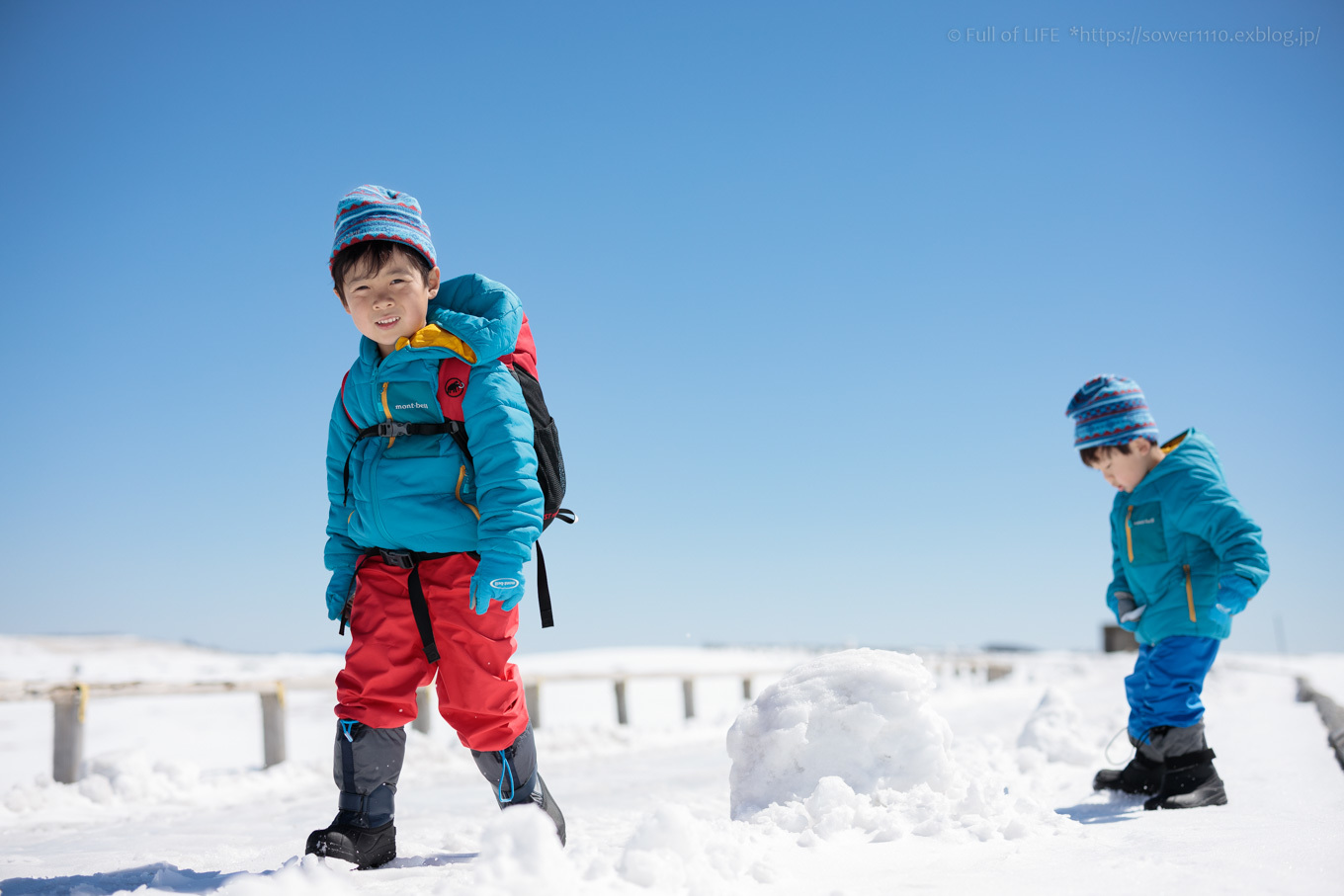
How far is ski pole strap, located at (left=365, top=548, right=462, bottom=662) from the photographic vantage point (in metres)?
2.56

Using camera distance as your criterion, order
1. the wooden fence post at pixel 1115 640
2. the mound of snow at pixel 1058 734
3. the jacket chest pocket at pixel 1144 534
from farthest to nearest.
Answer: the wooden fence post at pixel 1115 640 < the mound of snow at pixel 1058 734 < the jacket chest pocket at pixel 1144 534

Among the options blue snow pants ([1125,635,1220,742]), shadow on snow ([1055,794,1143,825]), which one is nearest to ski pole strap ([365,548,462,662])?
shadow on snow ([1055,794,1143,825])

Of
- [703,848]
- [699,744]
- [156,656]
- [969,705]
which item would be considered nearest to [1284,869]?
[703,848]

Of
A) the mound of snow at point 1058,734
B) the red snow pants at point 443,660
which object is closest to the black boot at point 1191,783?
the mound of snow at point 1058,734

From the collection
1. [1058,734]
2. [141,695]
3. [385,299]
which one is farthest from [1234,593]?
[141,695]

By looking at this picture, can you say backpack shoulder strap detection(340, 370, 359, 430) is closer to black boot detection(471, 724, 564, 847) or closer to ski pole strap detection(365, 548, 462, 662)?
ski pole strap detection(365, 548, 462, 662)

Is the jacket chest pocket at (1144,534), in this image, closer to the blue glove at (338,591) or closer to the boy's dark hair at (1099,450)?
the boy's dark hair at (1099,450)

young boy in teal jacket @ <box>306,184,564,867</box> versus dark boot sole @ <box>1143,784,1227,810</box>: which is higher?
young boy in teal jacket @ <box>306,184,564,867</box>

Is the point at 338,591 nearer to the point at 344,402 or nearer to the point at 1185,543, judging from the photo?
the point at 344,402

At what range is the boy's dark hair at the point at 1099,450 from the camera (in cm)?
391

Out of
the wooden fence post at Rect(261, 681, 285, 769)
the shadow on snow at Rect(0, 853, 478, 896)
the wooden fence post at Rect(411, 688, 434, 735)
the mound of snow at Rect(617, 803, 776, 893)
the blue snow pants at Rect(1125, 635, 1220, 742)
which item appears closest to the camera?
the mound of snow at Rect(617, 803, 776, 893)

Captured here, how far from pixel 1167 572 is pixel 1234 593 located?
0.28m

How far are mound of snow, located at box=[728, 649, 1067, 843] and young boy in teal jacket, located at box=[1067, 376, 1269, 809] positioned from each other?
1169mm

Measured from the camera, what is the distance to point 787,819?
2.48 m
